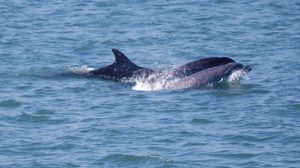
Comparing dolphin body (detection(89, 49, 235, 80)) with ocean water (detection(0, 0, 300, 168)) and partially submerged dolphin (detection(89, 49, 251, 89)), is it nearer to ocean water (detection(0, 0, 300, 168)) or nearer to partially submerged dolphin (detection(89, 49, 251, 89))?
partially submerged dolphin (detection(89, 49, 251, 89))

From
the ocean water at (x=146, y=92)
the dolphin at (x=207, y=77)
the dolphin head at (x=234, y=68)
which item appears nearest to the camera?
the ocean water at (x=146, y=92)

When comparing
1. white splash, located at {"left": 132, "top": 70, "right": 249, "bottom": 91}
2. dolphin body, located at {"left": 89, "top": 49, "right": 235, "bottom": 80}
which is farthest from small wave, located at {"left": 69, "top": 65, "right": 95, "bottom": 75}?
white splash, located at {"left": 132, "top": 70, "right": 249, "bottom": 91}

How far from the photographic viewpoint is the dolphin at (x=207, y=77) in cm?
2603

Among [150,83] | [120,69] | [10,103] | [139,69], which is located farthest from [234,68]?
[10,103]

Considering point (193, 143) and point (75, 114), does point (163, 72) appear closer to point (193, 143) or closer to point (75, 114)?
point (75, 114)

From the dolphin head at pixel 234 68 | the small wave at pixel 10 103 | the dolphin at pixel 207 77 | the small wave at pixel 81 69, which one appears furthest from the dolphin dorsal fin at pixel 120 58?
the small wave at pixel 10 103

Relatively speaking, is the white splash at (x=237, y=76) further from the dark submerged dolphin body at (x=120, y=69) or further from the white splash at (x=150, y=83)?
the dark submerged dolphin body at (x=120, y=69)

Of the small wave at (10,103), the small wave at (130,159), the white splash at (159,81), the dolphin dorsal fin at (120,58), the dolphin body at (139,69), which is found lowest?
the small wave at (130,159)

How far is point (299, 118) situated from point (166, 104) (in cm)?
329

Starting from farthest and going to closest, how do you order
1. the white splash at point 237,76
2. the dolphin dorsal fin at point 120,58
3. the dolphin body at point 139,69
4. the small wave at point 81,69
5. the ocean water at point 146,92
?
1. the small wave at point 81,69
2. the dolphin dorsal fin at point 120,58
3. the dolphin body at point 139,69
4. the white splash at point 237,76
5. the ocean water at point 146,92

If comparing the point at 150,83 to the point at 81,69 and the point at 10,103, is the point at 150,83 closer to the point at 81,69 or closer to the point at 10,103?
the point at 81,69

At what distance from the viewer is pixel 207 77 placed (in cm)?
2619

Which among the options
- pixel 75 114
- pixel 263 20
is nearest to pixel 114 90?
pixel 75 114

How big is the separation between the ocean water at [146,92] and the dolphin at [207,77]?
386 millimetres
